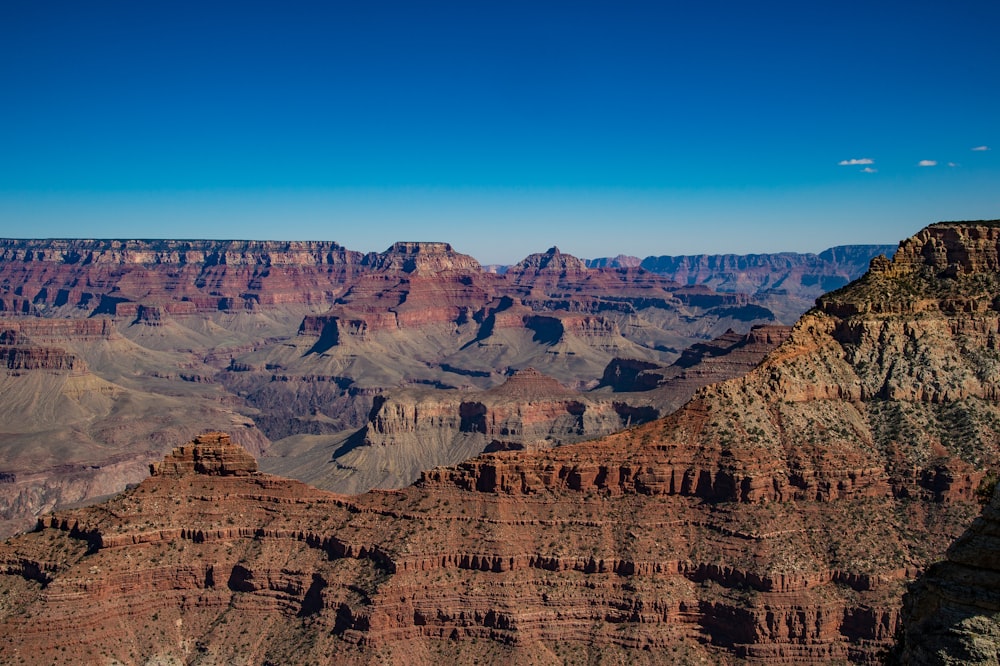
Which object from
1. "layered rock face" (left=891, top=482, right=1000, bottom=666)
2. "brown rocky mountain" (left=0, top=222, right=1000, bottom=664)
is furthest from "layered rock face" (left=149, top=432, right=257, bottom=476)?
"layered rock face" (left=891, top=482, right=1000, bottom=666)

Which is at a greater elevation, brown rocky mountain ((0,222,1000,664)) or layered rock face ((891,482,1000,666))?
layered rock face ((891,482,1000,666))

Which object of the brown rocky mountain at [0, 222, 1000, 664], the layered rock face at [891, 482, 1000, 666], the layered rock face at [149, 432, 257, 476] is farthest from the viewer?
the layered rock face at [149, 432, 257, 476]

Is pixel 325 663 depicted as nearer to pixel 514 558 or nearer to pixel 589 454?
pixel 514 558

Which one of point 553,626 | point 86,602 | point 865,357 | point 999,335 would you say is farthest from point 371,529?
point 999,335

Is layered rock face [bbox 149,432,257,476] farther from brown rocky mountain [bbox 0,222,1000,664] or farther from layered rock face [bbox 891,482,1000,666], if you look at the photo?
layered rock face [bbox 891,482,1000,666]

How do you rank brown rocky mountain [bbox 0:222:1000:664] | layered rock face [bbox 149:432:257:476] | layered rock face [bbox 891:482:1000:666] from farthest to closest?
layered rock face [bbox 149:432:257:476], brown rocky mountain [bbox 0:222:1000:664], layered rock face [bbox 891:482:1000:666]

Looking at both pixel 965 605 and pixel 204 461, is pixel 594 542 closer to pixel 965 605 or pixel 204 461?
pixel 204 461

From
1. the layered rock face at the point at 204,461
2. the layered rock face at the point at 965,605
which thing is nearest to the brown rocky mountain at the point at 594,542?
the layered rock face at the point at 204,461
